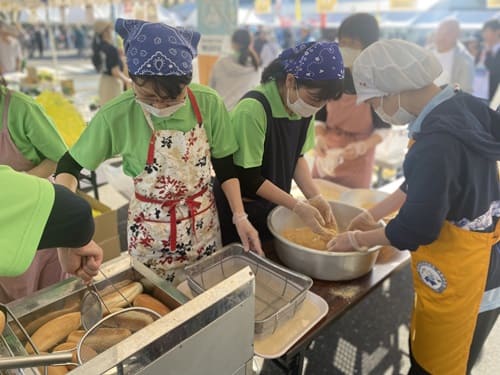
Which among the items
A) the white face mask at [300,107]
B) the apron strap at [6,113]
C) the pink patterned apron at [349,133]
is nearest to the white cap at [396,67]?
the white face mask at [300,107]

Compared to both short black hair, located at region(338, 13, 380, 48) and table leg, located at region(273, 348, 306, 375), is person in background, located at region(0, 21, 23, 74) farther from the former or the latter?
table leg, located at region(273, 348, 306, 375)

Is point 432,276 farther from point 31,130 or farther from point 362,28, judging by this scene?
point 31,130

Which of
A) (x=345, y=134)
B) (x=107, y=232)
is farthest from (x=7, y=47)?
(x=345, y=134)

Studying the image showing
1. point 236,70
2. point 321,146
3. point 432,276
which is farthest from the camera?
point 236,70

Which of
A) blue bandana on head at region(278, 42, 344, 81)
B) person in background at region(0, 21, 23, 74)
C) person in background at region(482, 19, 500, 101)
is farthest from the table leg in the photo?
person in background at region(0, 21, 23, 74)

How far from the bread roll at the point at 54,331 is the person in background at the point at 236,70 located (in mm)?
3136

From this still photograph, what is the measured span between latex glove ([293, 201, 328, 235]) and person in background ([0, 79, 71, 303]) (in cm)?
91

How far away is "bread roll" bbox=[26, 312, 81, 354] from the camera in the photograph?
2.68 ft

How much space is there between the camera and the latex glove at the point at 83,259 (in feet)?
2.72

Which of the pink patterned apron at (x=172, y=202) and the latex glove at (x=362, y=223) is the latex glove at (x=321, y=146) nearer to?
the latex glove at (x=362, y=223)

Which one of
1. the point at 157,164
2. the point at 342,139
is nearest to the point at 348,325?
the point at 342,139

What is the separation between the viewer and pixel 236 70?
377 cm

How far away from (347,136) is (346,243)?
116 cm

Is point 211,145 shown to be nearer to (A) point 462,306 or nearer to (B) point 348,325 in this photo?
(A) point 462,306
